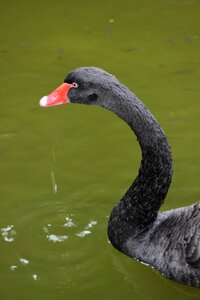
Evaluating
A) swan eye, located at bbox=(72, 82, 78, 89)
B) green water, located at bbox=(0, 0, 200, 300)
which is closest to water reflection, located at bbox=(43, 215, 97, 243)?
green water, located at bbox=(0, 0, 200, 300)

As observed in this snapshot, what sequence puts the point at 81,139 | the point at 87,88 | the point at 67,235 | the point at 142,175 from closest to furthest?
1. the point at 87,88
2. the point at 142,175
3. the point at 67,235
4. the point at 81,139

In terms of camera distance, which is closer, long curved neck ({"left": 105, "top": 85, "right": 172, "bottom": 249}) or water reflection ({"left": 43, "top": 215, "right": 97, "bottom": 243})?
long curved neck ({"left": 105, "top": 85, "right": 172, "bottom": 249})

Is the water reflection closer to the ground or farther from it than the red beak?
closer to the ground

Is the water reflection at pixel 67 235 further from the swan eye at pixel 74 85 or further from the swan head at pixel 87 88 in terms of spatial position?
the swan eye at pixel 74 85

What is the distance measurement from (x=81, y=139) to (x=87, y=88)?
1234 mm

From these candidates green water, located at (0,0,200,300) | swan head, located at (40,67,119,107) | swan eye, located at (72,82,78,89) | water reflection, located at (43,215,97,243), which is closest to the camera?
swan head, located at (40,67,119,107)

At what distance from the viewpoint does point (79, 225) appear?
385cm

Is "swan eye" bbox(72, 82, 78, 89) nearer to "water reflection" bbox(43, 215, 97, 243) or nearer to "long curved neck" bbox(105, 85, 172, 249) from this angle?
"long curved neck" bbox(105, 85, 172, 249)

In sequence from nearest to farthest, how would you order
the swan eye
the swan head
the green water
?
the swan head → the swan eye → the green water

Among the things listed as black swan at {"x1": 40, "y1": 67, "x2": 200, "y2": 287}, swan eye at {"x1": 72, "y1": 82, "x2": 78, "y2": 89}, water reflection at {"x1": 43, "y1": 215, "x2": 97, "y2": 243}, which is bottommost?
water reflection at {"x1": 43, "y1": 215, "x2": 97, "y2": 243}

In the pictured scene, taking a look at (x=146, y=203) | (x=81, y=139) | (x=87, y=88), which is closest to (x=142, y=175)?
(x=146, y=203)

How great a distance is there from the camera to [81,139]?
450cm

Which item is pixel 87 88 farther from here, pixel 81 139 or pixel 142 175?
pixel 81 139

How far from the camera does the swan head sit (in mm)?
3219
